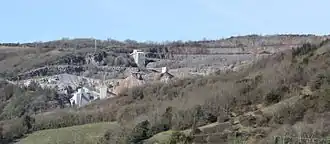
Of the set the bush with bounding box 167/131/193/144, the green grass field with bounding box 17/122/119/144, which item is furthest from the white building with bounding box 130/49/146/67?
the bush with bounding box 167/131/193/144

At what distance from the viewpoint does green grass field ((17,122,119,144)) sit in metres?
49.2

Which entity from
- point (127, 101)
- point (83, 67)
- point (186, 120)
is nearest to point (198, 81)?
point (127, 101)

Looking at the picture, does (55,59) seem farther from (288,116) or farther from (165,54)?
(288,116)

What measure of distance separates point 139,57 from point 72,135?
249 feet

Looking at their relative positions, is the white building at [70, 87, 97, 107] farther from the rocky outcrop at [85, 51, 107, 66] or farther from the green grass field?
the rocky outcrop at [85, 51, 107, 66]

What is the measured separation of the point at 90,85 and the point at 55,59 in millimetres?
16853

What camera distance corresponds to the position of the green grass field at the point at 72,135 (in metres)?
49.2

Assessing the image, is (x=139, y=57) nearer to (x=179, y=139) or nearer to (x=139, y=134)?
(x=139, y=134)

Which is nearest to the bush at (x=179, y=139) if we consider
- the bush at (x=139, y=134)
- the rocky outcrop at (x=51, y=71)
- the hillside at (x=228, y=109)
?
the hillside at (x=228, y=109)

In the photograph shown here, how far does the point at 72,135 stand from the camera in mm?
52125

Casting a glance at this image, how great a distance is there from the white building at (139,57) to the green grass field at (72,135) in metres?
68.7

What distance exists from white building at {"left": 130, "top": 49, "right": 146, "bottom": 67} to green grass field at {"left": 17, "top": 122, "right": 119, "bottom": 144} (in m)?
68.7

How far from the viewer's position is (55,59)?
397ft

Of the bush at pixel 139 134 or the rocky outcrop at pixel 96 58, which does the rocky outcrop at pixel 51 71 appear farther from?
the bush at pixel 139 134
